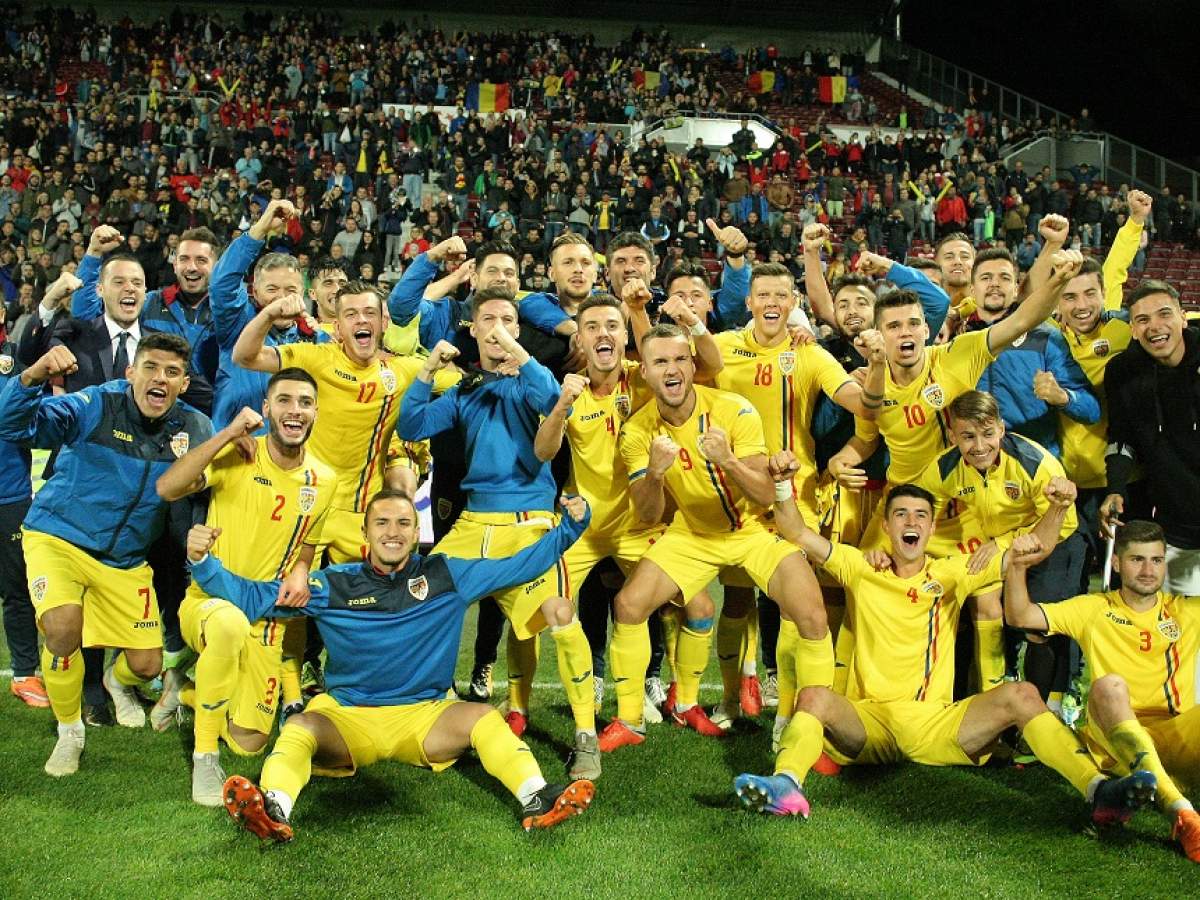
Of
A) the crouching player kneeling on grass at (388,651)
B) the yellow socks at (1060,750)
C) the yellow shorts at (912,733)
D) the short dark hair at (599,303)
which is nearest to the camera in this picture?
the yellow socks at (1060,750)

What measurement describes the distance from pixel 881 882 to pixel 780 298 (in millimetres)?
3123

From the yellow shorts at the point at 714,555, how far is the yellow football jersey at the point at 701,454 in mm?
69

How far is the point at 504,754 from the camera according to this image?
15.5ft

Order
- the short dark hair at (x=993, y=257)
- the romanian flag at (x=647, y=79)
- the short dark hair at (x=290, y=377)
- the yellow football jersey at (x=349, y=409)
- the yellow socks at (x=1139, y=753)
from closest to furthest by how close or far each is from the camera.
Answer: the yellow socks at (x=1139, y=753), the short dark hair at (x=290, y=377), the yellow football jersey at (x=349, y=409), the short dark hair at (x=993, y=257), the romanian flag at (x=647, y=79)

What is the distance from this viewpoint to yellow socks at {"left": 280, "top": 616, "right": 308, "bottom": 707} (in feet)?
19.8

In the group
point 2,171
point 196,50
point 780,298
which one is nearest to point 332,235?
point 2,171

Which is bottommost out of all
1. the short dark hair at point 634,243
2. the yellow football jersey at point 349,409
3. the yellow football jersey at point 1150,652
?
the yellow football jersey at point 1150,652

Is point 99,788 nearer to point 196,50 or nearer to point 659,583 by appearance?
point 659,583

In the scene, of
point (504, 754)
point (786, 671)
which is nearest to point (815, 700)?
point (786, 671)

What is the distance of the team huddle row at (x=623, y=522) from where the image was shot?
4984 millimetres

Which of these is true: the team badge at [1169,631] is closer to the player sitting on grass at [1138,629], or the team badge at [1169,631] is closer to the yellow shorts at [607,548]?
the player sitting on grass at [1138,629]

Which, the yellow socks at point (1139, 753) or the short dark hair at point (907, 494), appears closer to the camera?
the yellow socks at point (1139, 753)

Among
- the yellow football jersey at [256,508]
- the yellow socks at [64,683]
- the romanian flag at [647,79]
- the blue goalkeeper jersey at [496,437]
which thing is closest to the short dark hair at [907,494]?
the blue goalkeeper jersey at [496,437]

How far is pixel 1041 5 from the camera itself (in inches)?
1325
